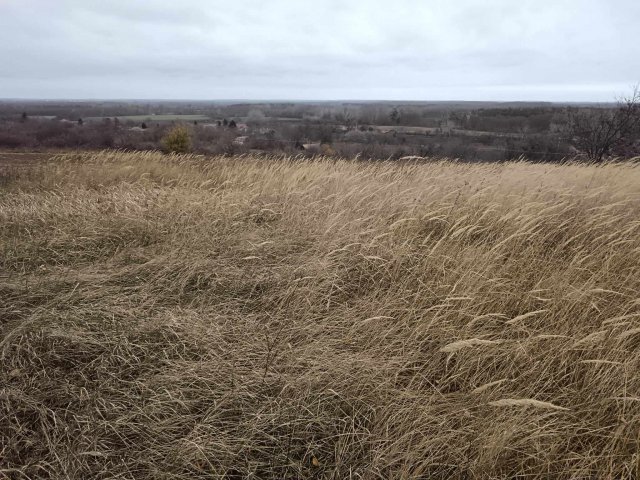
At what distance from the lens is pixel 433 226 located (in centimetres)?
390

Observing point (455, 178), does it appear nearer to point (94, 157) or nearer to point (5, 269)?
point (5, 269)

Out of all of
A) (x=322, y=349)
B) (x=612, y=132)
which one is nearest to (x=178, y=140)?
(x=612, y=132)

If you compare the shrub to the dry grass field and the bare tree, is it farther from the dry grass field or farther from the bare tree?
the dry grass field

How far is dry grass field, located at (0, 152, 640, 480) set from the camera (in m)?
1.66

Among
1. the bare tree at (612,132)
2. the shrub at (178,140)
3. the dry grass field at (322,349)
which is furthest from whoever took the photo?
the shrub at (178,140)

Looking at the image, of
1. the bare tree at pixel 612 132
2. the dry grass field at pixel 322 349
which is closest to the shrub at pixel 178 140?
the bare tree at pixel 612 132

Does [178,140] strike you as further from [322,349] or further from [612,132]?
[322,349]

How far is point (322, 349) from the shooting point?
2223mm

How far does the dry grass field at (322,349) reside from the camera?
1.66 m

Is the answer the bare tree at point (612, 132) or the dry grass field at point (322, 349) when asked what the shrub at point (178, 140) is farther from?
the dry grass field at point (322, 349)

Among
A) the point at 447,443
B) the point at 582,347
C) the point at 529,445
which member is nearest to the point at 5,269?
the point at 447,443

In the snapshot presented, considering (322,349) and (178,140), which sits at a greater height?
(178,140)

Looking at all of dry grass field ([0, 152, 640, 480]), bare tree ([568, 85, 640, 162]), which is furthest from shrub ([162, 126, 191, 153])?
dry grass field ([0, 152, 640, 480])

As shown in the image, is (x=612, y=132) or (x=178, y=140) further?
(x=178, y=140)
